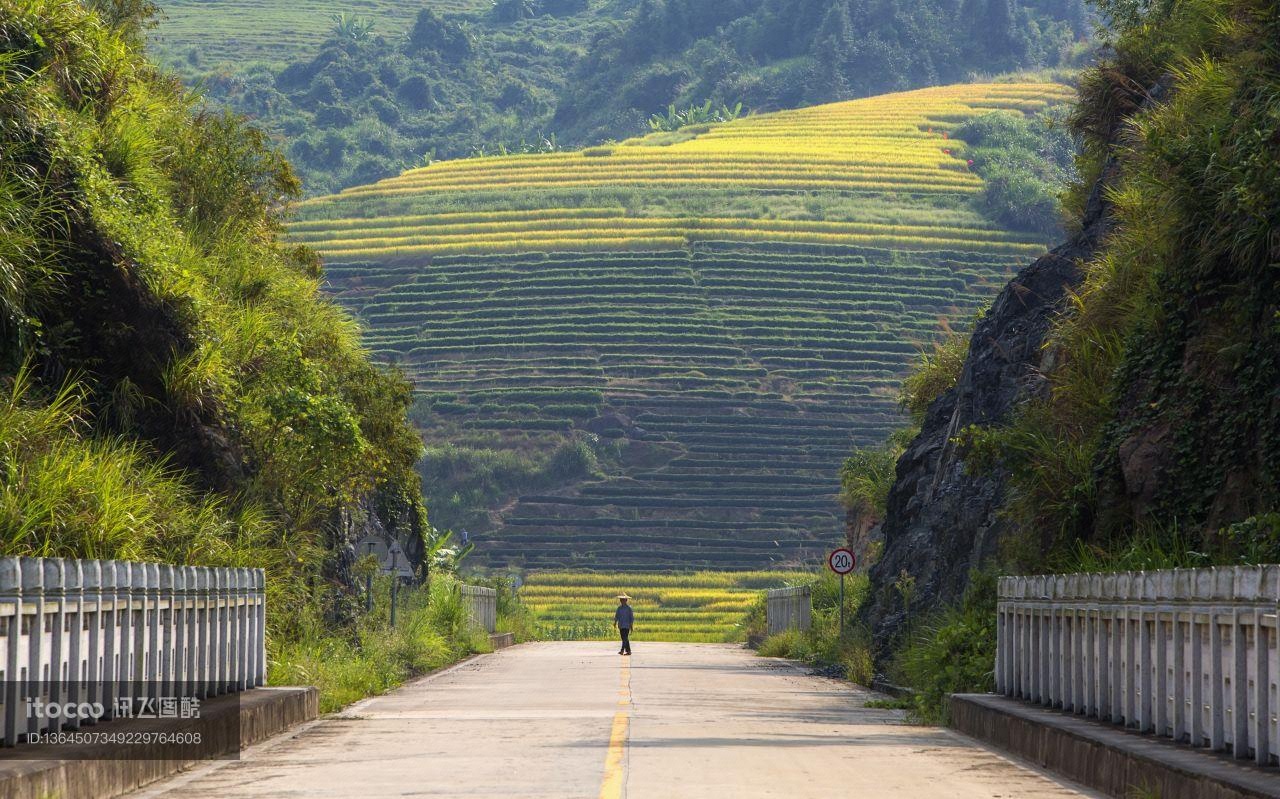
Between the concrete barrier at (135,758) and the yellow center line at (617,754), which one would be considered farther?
the yellow center line at (617,754)

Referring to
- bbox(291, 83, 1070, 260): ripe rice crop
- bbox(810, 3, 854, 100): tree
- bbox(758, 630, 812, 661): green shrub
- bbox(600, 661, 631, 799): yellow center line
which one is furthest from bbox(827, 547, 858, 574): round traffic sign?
bbox(810, 3, 854, 100): tree

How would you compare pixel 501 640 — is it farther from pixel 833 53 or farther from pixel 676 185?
pixel 833 53

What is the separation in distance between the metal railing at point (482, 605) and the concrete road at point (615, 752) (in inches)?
686

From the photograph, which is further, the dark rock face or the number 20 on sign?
the number 20 on sign

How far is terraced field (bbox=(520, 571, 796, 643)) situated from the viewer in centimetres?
6600

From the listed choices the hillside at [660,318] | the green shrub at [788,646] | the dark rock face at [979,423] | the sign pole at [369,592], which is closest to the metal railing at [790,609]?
the green shrub at [788,646]

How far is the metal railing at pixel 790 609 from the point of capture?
47.2 metres

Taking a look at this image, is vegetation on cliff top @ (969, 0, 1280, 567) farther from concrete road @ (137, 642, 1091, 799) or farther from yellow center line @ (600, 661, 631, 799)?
yellow center line @ (600, 661, 631, 799)

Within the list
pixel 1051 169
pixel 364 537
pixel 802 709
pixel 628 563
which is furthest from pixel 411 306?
pixel 802 709

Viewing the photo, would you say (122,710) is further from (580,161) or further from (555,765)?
(580,161)

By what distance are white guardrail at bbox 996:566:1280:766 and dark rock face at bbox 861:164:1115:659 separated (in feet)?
27.0

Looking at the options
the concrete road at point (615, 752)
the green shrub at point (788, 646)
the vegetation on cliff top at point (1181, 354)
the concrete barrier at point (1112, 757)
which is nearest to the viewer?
the concrete barrier at point (1112, 757)

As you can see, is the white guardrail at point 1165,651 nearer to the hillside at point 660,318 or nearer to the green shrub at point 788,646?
the green shrub at point 788,646

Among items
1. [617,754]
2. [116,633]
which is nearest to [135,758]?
[116,633]
